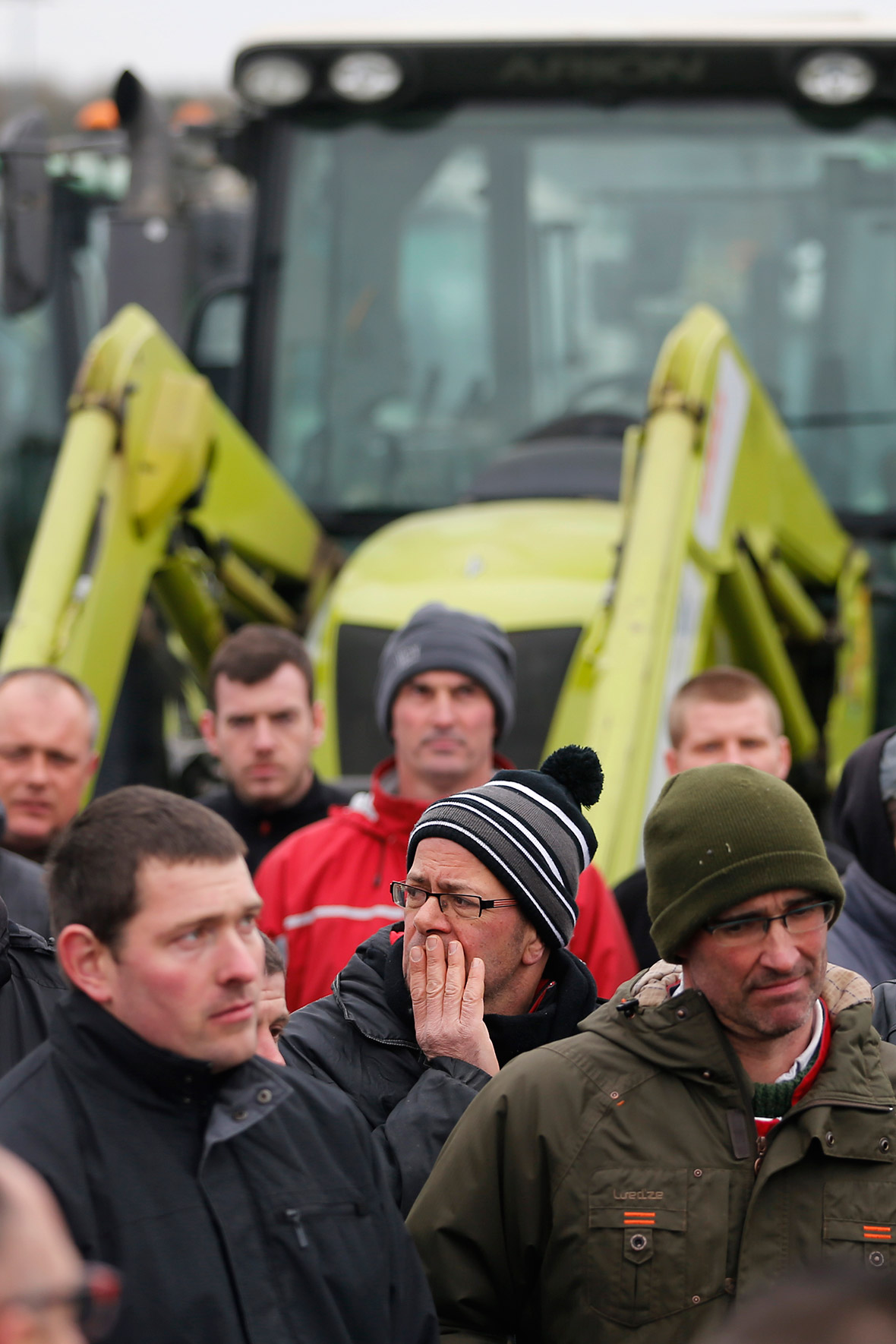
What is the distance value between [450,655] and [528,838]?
157 cm

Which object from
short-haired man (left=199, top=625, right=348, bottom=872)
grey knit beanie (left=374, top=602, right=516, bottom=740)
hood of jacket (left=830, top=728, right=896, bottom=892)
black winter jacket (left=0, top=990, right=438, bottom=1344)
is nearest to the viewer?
black winter jacket (left=0, top=990, right=438, bottom=1344)

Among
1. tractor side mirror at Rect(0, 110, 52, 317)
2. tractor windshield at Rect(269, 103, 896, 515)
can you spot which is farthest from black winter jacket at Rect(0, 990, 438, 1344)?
tractor windshield at Rect(269, 103, 896, 515)

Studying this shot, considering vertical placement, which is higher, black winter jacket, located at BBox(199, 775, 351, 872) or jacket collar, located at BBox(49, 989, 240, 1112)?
jacket collar, located at BBox(49, 989, 240, 1112)

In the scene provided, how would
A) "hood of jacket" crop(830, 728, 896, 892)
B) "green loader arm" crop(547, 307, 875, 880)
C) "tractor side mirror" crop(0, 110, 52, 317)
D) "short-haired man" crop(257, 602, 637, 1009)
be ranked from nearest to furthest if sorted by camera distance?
"hood of jacket" crop(830, 728, 896, 892)
"short-haired man" crop(257, 602, 637, 1009)
"green loader arm" crop(547, 307, 875, 880)
"tractor side mirror" crop(0, 110, 52, 317)

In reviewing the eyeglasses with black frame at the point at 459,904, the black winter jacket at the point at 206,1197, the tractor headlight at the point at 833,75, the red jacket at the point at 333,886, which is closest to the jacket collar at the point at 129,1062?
the black winter jacket at the point at 206,1197

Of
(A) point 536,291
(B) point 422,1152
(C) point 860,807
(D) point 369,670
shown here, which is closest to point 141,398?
(D) point 369,670

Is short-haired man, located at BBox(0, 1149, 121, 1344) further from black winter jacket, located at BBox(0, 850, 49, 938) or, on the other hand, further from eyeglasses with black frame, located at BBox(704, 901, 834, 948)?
black winter jacket, located at BBox(0, 850, 49, 938)

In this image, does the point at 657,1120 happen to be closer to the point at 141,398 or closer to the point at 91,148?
the point at 141,398

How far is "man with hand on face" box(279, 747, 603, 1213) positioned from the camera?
2824mm

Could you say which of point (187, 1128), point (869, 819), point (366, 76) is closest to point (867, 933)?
point (869, 819)

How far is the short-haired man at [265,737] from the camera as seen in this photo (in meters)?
4.84

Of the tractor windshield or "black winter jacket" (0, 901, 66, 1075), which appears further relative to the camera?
the tractor windshield

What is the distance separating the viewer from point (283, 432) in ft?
24.0

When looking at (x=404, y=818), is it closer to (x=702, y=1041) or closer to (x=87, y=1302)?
(x=702, y=1041)
